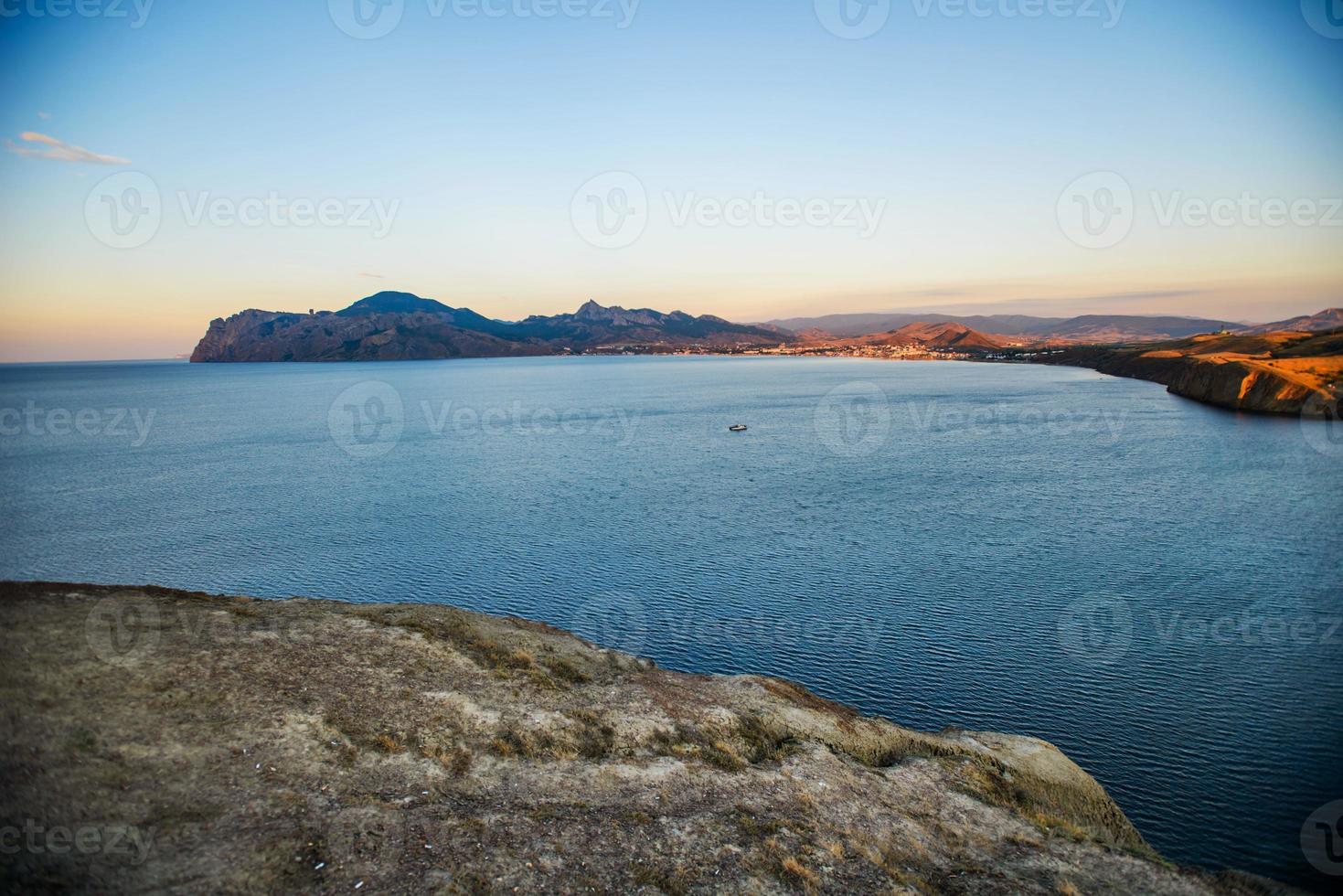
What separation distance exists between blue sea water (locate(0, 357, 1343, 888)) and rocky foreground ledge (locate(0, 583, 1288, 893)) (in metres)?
7.51

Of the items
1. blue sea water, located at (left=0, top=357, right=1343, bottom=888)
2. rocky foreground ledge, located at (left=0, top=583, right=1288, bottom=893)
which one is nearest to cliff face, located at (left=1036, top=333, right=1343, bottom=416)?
blue sea water, located at (left=0, top=357, right=1343, bottom=888)

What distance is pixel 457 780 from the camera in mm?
21156

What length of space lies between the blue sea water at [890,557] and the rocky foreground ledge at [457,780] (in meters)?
7.51

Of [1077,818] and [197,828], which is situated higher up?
[197,828]

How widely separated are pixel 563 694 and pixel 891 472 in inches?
2736

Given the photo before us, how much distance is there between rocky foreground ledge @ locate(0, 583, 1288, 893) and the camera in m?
17.3

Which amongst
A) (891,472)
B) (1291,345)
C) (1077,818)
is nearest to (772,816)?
(1077,818)

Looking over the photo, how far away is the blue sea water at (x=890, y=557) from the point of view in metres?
32.5

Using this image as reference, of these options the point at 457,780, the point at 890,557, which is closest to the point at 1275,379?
the point at 890,557

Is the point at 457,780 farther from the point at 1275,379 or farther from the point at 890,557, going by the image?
the point at 1275,379

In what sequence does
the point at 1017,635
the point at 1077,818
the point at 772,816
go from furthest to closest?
the point at 1017,635, the point at 1077,818, the point at 772,816

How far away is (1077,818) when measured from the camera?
24344 mm

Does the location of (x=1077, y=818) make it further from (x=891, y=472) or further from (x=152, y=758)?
(x=891, y=472)

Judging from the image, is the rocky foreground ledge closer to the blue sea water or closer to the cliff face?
the blue sea water
